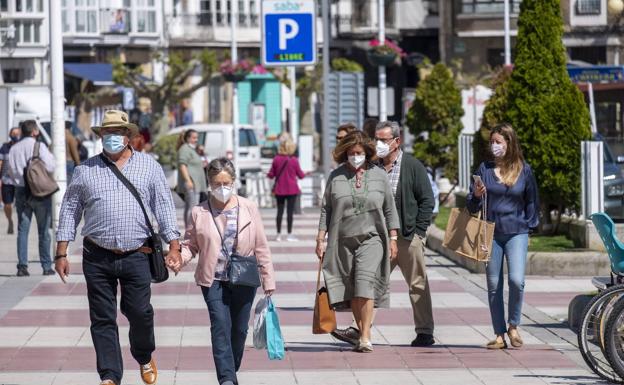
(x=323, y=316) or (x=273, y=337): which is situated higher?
(x=273, y=337)

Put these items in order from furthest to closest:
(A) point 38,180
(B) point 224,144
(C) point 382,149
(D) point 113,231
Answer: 1. (B) point 224,144
2. (A) point 38,180
3. (C) point 382,149
4. (D) point 113,231

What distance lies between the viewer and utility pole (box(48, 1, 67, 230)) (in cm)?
2142

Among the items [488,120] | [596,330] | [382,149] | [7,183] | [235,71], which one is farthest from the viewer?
[235,71]

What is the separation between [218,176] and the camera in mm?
10680

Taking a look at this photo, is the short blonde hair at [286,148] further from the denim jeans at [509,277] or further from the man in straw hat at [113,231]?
the man in straw hat at [113,231]

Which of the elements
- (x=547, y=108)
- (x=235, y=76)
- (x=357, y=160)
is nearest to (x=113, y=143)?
(x=357, y=160)

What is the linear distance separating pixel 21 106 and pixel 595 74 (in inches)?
543

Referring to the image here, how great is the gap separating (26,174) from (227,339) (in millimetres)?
9756

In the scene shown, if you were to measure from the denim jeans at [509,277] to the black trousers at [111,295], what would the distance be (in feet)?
11.2

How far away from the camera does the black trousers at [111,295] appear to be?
35.3 ft

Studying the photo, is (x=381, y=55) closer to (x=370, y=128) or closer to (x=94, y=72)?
(x=370, y=128)

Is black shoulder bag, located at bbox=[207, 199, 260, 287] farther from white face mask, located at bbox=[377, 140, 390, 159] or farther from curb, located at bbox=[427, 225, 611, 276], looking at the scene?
curb, located at bbox=[427, 225, 611, 276]

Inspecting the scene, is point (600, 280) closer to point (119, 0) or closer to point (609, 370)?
point (609, 370)

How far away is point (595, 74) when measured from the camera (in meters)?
35.6
